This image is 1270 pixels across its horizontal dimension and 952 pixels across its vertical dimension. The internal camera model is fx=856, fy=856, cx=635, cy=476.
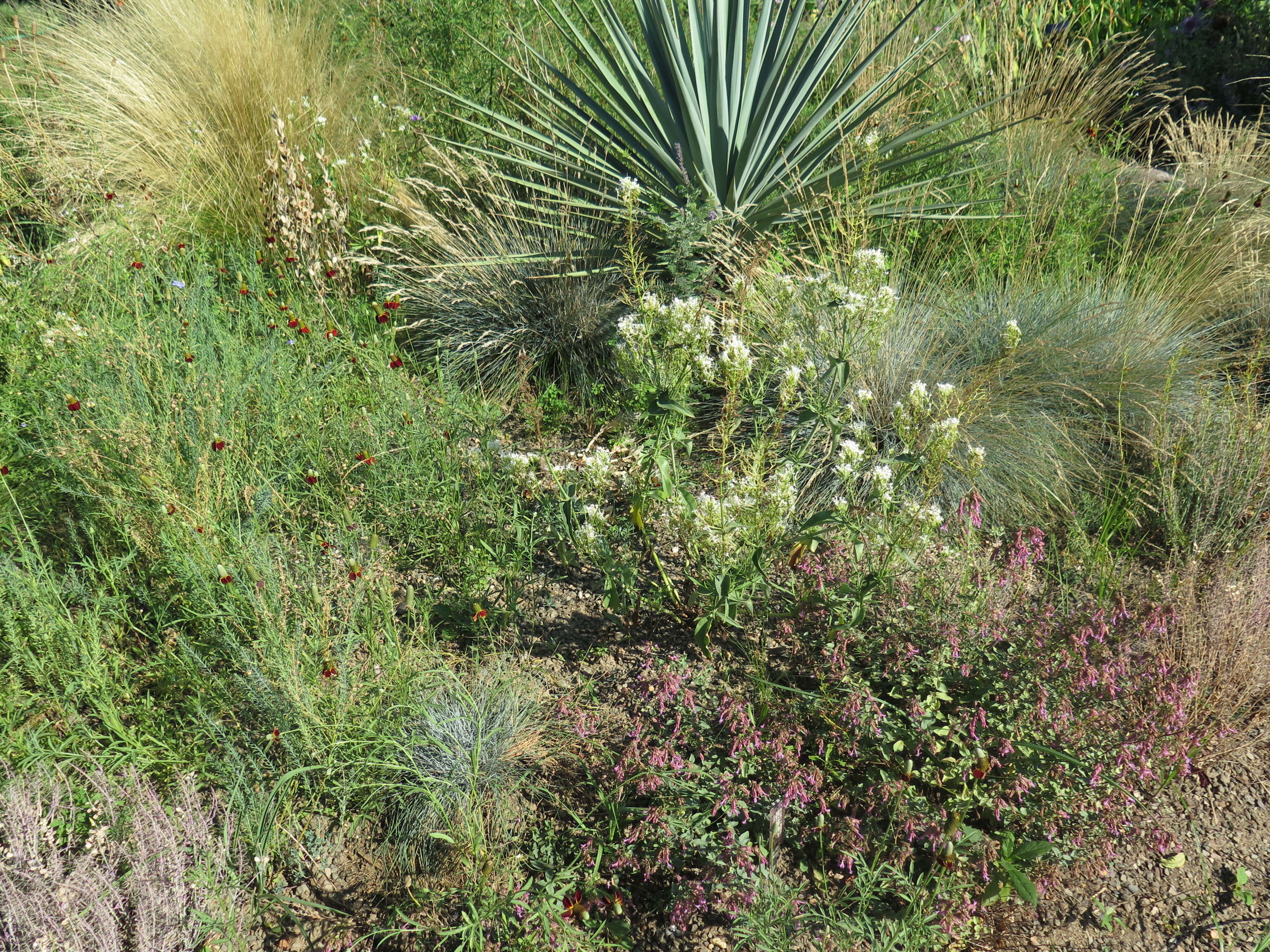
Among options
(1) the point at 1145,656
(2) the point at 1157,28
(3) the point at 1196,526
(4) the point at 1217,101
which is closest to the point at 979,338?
(3) the point at 1196,526

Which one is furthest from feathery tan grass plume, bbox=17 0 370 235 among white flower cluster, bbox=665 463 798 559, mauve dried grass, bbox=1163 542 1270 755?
mauve dried grass, bbox=1163 542 1270 755

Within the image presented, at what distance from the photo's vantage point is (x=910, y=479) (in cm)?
313

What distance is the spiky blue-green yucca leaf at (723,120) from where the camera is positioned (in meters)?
3.94

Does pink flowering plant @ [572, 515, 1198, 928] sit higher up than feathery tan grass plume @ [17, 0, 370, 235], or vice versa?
feathery tan grass plume @ [17, 0, 370, 235]

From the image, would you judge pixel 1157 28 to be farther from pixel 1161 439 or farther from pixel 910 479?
pixel 910 479

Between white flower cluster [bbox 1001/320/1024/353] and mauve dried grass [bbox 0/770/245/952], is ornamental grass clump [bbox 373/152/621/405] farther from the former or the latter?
mauve dried grass [bbox 0/770/245/952]

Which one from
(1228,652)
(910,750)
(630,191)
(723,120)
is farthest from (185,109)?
(1228,652)

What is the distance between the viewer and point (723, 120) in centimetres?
405

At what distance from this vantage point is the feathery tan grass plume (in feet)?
14.0

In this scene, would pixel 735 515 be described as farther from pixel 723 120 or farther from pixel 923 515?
pixel 723 120

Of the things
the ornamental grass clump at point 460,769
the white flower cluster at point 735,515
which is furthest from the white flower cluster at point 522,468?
the ornamental grass clump at point 460,769

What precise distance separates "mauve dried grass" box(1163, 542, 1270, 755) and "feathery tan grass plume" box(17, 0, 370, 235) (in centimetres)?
403

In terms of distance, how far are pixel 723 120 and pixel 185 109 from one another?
2.81m

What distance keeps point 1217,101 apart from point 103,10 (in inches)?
291
